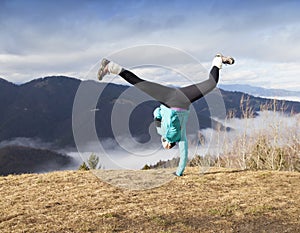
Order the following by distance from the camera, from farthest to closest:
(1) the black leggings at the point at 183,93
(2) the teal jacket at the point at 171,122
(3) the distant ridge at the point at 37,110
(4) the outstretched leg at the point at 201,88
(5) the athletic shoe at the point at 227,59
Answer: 1. (3) the distant ridge at the point at 37,110
2. (5) the athletic shoe at the point at 227,59
3. (2) the teal jacket at the point at 171,122
4. (4) the outstretched leg at the point at 201,88
5. (1) the black leggings at the point at 183,93

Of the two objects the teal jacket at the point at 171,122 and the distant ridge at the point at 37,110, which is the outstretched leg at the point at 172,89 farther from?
the distant ridge at the point at 37,110

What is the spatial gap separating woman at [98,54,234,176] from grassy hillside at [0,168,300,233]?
121cm

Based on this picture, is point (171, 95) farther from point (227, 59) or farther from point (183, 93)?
point (227, 59)

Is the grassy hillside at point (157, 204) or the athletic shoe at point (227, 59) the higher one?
the athletic shoe at point (227, 59)

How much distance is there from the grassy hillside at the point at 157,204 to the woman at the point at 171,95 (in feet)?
3.97

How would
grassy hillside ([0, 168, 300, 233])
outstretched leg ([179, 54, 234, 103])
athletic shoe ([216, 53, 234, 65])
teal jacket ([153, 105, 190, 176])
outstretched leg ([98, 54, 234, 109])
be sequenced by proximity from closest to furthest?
1. grassy hillside ([0, 168, 300, 233])
2. outstretched leg ([98, 54, 234, 109])
3. outstretched leg ([179, 54, 234, 103])
4. teal jacket ([153, 105, 190, 176])
5. athletic shoe ([216, 53, 234, 65])

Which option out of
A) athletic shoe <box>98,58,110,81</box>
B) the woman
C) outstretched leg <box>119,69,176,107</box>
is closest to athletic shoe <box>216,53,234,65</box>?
the woman

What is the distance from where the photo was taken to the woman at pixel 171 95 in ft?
17.5

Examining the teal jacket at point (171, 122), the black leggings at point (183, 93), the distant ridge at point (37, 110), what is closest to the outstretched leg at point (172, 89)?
the black leggings at point (183, 93)

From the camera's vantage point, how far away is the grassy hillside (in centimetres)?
518

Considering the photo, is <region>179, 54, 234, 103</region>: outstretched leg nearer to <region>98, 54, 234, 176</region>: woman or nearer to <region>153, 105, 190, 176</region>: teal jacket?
<region>98, 54, 234, 176</region>: woman

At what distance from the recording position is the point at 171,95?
570cm

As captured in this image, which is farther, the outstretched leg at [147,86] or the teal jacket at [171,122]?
the teal jacket at [171,122]

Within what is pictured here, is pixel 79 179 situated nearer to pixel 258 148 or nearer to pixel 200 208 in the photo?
pixel 200 208
